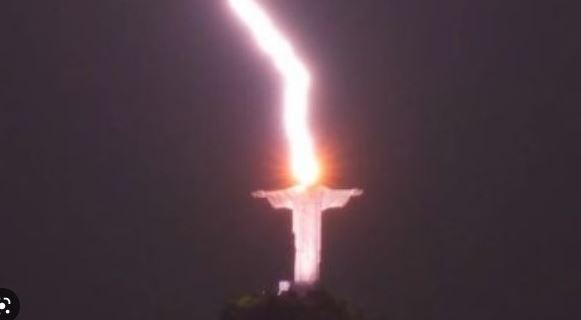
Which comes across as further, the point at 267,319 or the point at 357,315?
the point at 357,315

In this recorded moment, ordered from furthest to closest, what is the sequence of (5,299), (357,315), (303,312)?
(357,315)
(303,312)
(5,299)

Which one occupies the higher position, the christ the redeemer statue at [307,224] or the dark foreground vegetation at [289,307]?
the christ the redeemer statue at [307,224]

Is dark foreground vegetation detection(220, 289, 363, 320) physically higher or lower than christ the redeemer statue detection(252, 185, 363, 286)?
lower

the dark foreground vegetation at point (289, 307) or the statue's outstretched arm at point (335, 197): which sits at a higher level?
the statue's outstretched arm at point (335, 197)

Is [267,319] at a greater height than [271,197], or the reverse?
[271,197]

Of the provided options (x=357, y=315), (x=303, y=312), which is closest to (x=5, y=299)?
(x=303, y=312)

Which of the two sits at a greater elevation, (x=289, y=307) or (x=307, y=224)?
(x=307, y=224)

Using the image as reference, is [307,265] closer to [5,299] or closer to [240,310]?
[240,310]

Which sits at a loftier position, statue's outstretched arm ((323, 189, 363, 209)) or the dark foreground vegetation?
statue's outstretched arm ((323, 189, 363, 209))
